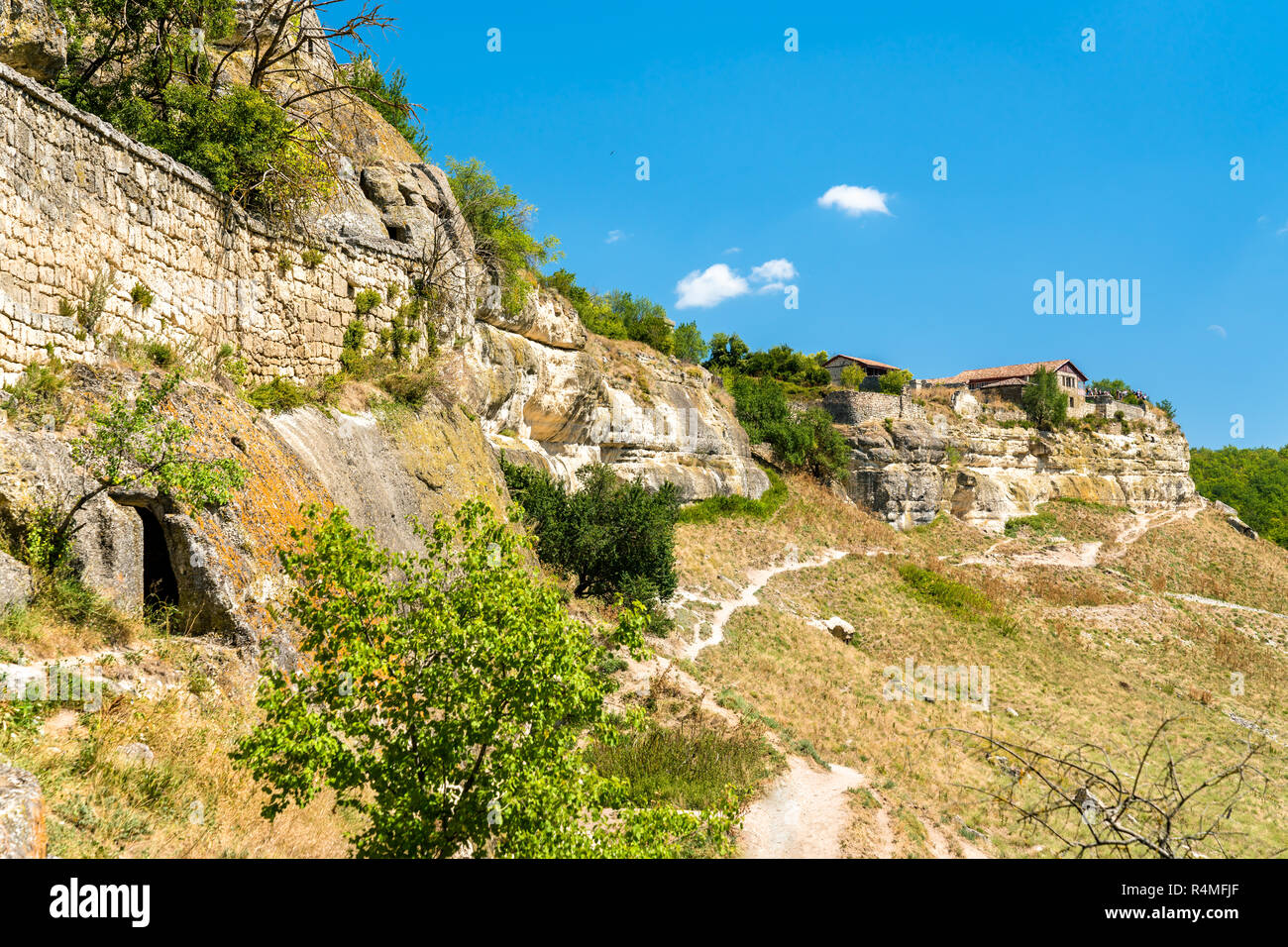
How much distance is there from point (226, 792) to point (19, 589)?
8.32 feet

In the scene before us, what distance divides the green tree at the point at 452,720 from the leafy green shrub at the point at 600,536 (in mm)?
13728

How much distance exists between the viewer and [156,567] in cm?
784

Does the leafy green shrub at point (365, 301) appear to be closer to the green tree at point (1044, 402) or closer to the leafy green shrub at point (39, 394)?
the leafy green shrub at point (39, 394)

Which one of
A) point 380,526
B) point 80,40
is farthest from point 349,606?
point 80,40

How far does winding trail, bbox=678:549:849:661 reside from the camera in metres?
20.3

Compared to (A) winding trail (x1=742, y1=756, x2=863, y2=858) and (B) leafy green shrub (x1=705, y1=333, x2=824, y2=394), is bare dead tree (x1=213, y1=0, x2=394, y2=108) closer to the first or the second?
(A) winding trail (x1=742, y1=756, x2=863, y2=858)

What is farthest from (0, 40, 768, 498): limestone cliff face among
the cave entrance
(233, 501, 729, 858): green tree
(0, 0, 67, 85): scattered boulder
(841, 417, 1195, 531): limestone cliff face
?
(841, 417, 1195, 531): limestone cliff face

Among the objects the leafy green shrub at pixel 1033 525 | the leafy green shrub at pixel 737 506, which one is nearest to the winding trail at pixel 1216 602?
the leafy green shrub at pixel 1033 525

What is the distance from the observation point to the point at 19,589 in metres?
6.05

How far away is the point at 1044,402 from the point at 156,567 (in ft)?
169

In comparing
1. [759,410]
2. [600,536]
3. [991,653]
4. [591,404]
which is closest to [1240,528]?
[759,410]

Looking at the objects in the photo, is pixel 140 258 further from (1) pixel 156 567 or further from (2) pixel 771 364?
(2) pixel 771 364

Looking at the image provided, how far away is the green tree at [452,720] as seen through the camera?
4656 millimetres
